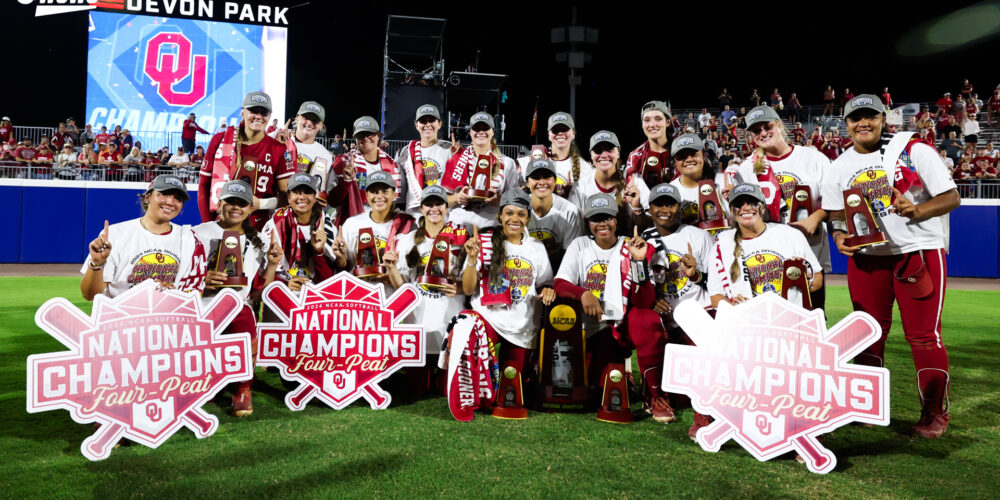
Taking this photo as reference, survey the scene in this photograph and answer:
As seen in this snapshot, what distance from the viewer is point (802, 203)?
4480mm

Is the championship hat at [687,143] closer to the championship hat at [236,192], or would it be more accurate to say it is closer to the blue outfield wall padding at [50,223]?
the championship hat at [236,192]

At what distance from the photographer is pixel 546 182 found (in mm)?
4949

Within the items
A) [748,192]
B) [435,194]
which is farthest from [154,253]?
[748,192]

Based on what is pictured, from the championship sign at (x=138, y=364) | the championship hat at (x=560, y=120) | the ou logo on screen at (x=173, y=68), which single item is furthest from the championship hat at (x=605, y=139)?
the ou logo on screen at (x=173, y=68)

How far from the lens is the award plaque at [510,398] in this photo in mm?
4262

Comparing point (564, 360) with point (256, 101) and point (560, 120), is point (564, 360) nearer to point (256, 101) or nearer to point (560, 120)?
point (560, 120)

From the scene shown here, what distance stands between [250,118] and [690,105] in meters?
27.0

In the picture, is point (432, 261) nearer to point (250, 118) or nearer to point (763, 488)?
point (250, 118)

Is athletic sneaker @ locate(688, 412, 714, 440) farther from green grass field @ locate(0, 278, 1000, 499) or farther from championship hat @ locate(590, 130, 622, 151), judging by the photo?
championship hat @ locate(590, 130, 622, 151)

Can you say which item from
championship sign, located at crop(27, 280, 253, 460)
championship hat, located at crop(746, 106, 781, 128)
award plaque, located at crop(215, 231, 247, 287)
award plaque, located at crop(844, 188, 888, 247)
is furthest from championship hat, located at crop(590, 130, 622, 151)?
championship sign, located at crop(27, 280, 253, 460)

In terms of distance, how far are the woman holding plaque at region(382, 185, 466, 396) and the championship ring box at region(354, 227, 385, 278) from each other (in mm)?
70

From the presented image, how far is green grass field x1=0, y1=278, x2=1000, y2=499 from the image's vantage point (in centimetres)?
300

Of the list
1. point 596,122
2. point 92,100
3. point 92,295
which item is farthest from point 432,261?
point 596,122

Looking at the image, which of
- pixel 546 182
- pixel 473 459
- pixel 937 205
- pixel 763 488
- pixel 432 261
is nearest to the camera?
pixel 763 488
